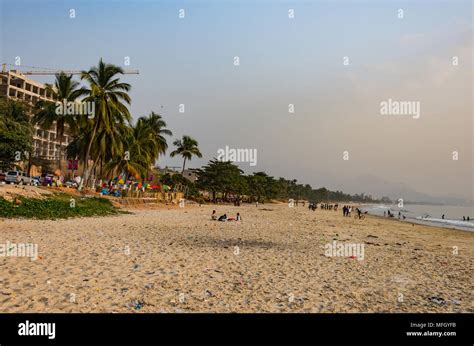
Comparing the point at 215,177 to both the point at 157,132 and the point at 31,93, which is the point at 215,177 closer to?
the point at 157,132

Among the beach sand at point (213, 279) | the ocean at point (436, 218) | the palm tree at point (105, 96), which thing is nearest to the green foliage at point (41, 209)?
the beach sand at point (213, 279)

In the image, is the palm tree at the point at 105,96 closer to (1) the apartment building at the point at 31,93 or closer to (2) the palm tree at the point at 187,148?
(2) the palm tree at the point at 187,148

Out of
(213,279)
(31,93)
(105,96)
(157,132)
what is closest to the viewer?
(213,279)

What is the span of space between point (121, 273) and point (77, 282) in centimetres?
116

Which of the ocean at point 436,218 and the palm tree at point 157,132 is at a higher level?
the palm tree at point 157,132

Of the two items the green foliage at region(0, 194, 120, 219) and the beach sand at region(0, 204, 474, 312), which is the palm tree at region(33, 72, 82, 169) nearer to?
the green foliage at region(0, 194, 120, 219)

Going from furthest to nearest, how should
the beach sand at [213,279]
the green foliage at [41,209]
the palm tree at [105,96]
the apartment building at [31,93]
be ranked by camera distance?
the apartment building at [31,93] → the palm tree at [105,96] → the green foliage at [41,209] → the beach sand at [213,279]

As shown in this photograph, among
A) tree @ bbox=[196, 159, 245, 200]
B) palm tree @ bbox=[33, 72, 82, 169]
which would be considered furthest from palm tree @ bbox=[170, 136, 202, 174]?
palm tree @ bbox=[33, 72, 82, 169]

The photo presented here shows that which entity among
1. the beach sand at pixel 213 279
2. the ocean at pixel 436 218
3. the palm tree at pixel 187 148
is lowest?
the ocean at pixel 436 218

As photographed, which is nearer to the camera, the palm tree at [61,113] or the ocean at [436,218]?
the palm tree at [61,113]

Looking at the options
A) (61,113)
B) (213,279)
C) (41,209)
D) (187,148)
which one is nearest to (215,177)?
(187,148)

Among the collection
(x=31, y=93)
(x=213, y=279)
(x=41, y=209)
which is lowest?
(x=213, y=279)

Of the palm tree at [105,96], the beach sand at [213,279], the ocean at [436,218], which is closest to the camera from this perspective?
the beach sand at [213,279]
